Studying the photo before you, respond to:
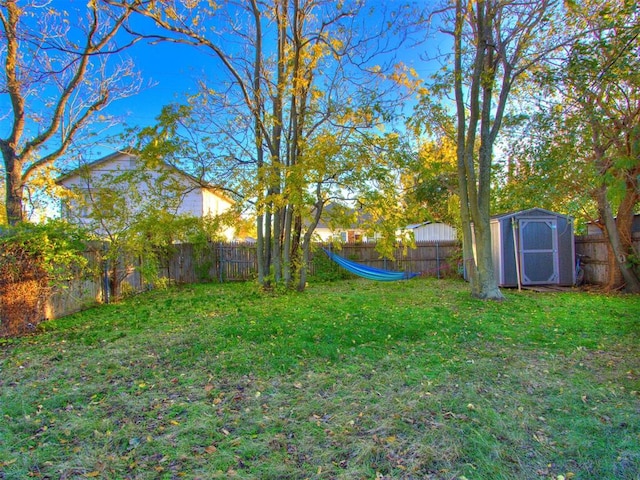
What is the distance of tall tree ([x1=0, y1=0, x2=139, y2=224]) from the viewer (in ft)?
20.3

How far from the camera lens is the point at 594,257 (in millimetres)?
9133

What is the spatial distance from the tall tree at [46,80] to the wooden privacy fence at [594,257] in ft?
37.7

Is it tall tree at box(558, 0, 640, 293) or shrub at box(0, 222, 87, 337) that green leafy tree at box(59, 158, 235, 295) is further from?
tall tree at box(558, 0, 640, 293)

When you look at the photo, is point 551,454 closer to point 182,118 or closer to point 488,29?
point 488,29

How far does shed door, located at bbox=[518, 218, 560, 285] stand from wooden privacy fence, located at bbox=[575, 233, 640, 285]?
0.92 meters

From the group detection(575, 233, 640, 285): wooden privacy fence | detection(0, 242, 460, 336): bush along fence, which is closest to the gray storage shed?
detection(575, 233, 640, 285): wooden privacy fence

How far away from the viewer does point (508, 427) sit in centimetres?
218

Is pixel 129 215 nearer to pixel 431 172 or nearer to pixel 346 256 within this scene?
pixel 431 172

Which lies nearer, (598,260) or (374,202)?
(374,202)

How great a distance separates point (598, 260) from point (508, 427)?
9.07 metres

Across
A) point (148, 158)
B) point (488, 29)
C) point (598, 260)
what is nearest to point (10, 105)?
point (148, 158)

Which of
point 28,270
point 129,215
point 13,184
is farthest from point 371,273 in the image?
point 13,184

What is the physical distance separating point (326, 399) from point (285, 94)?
6.71 meters

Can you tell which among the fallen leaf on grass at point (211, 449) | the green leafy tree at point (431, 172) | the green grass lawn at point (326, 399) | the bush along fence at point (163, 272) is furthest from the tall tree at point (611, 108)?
the bush along fence at point (163, 272)
